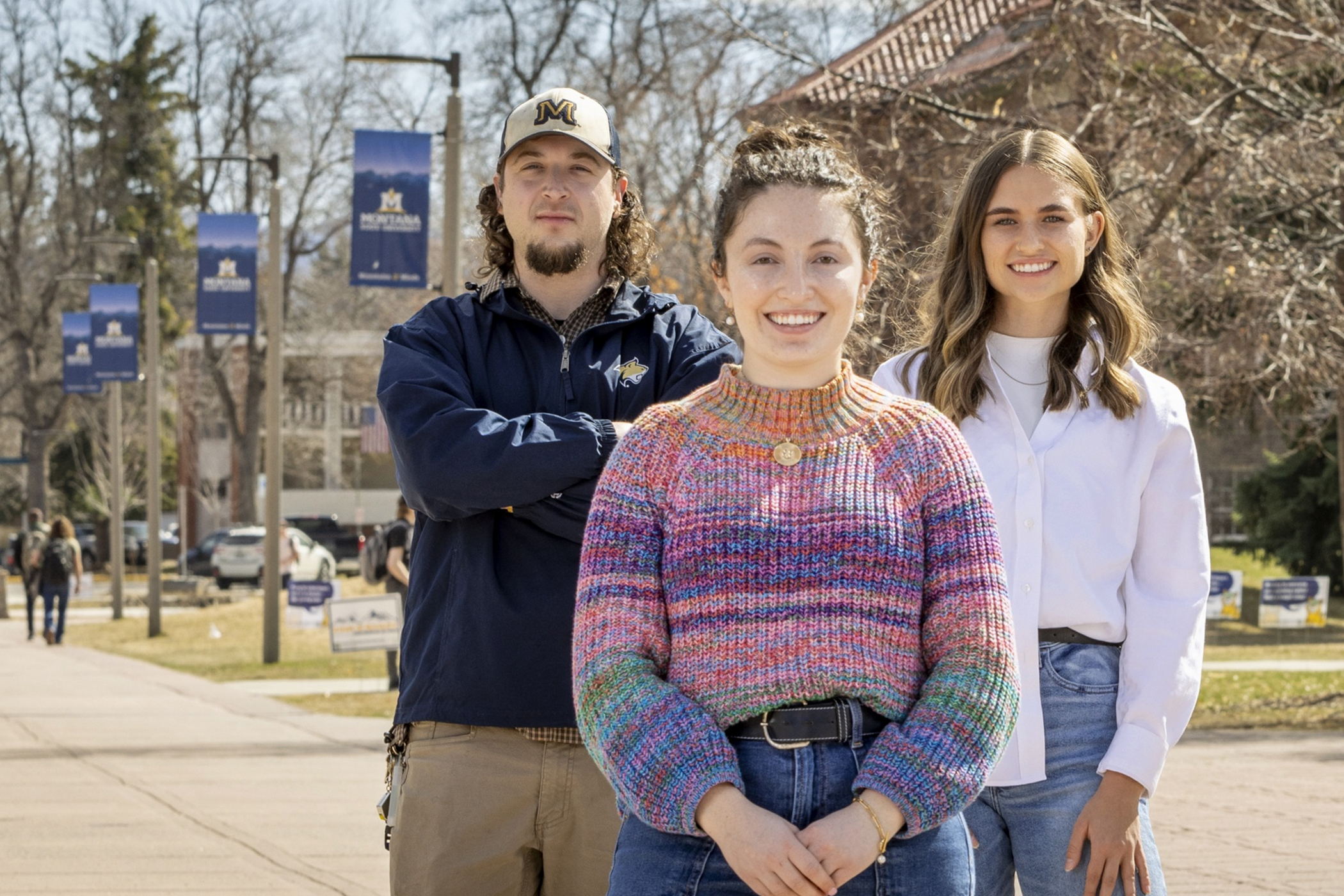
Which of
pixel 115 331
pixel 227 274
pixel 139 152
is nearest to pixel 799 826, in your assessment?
pixel 227 274

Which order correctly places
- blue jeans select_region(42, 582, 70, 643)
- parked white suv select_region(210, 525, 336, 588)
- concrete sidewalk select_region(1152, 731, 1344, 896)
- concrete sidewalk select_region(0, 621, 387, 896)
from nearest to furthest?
1. concrete sidewalk select_region(1152, 731, 1344, 896)
2. concrete sidewalk select_region(0, 621, 387, 896)
3. blue jeans select_region(42, 582, 70, 643)
4. parked white suv select_region(210, 525, 336, 588)

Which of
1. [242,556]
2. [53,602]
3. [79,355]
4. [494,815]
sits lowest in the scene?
[242,556]

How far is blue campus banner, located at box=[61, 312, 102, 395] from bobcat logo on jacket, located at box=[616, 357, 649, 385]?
30.1 m

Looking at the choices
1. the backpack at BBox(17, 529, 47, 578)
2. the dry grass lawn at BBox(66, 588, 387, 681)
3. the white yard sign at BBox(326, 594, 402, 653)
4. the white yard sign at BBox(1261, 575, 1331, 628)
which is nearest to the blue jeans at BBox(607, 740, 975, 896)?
the white yard sign at BBox(326, 594, 402, 653)

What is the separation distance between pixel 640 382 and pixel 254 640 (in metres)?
23.2

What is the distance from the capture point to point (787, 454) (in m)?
2.42

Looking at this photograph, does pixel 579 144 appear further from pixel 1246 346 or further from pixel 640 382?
pixel 1246 346

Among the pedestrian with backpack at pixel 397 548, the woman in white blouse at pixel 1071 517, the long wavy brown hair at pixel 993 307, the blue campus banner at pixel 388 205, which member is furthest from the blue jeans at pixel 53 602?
the woman in white blouse at pixel 1071 517

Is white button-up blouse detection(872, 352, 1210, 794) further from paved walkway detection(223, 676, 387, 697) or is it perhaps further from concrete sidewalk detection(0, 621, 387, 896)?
paved walkway detection(223, 676, 387, 697)

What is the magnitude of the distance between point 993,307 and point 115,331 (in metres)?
29.8

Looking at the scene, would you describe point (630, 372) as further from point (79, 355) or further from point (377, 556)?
point (79, 355)

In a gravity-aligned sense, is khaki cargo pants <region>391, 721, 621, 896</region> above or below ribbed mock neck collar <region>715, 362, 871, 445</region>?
below

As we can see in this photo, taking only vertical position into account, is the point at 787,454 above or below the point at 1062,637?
above

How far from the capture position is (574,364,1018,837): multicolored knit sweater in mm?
2270
